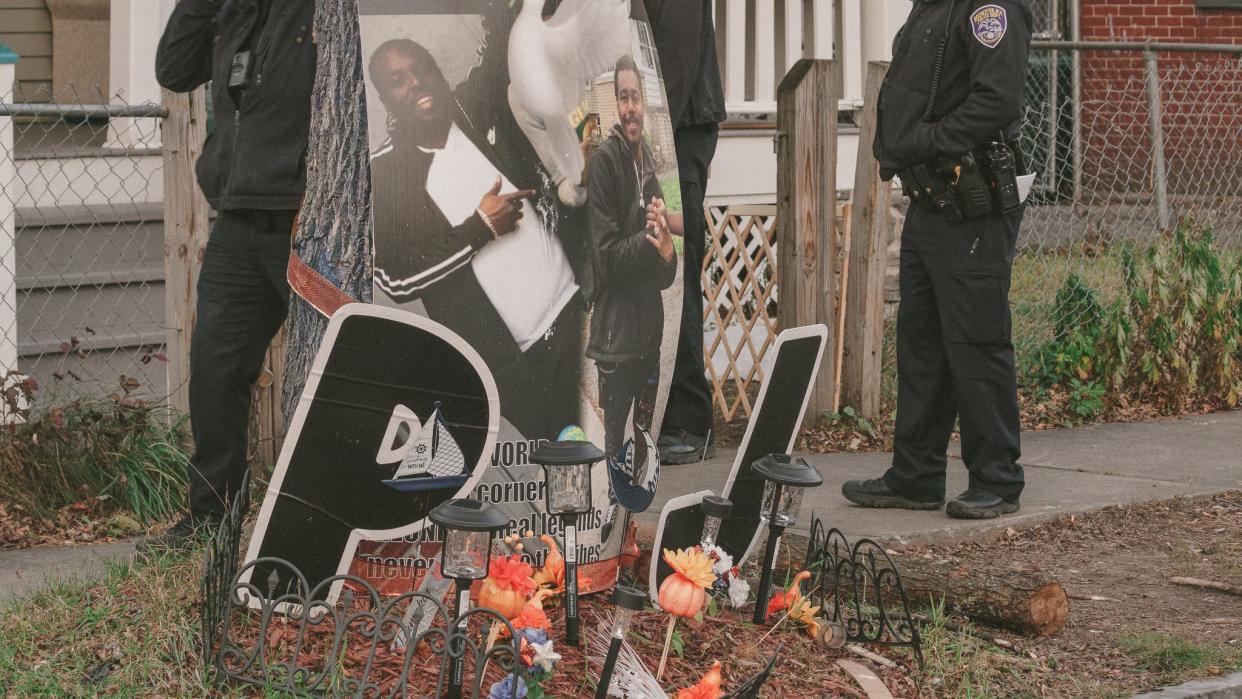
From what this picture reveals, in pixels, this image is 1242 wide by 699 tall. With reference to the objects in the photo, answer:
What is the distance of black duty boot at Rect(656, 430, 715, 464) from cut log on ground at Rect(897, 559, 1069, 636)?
6.75 feet

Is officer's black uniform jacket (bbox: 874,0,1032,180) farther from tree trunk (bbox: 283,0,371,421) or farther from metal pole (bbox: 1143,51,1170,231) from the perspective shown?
metal pole (bbox: 1143,51,1170,231)

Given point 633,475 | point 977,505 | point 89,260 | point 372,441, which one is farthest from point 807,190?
point 372,441

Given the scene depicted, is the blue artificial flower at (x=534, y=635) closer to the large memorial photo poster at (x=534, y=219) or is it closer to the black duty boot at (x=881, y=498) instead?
the large memorial photo poster at (x=534, y=219)

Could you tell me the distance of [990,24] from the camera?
5152 mm

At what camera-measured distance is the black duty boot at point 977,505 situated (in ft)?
18.0

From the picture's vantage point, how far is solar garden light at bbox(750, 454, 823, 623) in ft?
12.6

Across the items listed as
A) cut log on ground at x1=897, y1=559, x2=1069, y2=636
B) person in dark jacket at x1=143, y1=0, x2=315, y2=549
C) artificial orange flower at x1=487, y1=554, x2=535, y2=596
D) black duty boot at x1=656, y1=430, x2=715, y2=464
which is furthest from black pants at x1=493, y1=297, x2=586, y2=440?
black duty boot at x1=656, y1=430, x2=715, y2=464

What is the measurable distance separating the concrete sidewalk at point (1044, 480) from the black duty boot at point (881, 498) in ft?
0.15

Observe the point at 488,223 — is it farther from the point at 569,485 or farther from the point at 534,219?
the point at 569,485

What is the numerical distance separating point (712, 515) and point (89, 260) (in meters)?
4.64

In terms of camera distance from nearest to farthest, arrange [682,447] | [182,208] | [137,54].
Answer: [182,208], [682,447], [137,54]

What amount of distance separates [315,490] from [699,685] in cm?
99

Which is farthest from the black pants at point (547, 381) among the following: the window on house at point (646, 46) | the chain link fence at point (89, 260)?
the chain link fence at point (89, 260)

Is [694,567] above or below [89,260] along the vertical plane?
below
